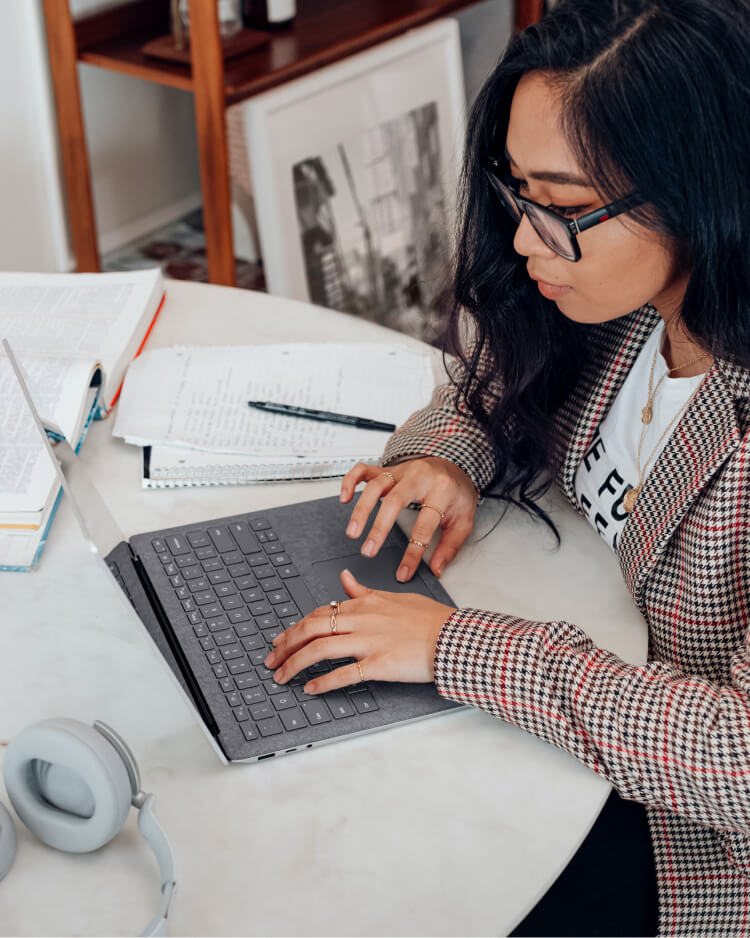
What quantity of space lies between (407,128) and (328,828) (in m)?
1.92

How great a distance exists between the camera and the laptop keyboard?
81 cm

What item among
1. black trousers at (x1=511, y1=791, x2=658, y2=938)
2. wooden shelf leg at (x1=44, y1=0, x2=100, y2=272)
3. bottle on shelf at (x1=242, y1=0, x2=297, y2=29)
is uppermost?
bottle on shelf at (x1=242, y1=0, x2=297, y2=29)

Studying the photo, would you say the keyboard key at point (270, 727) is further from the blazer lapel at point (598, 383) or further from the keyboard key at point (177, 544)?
the blazer lapel at point (598, 383)

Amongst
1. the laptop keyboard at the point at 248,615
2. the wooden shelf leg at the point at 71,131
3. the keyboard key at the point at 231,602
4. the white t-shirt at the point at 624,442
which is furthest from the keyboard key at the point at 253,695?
the wooden shelf leg at the point at 71,131

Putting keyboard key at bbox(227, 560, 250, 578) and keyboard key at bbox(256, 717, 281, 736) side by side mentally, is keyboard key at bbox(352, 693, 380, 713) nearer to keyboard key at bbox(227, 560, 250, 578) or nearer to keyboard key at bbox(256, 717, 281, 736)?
keyboard key at bbox(256, 717, 281, 736)

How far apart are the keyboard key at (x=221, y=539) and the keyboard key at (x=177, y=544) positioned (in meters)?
0.03

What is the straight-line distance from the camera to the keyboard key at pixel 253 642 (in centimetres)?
87

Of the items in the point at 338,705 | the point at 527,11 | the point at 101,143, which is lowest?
the point at 101,143

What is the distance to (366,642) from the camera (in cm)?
83

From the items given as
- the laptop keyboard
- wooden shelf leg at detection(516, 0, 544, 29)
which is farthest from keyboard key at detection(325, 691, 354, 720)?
wooden shelf leg at detection(516, 0, 544, 29)

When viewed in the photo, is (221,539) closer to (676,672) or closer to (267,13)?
(676,672)

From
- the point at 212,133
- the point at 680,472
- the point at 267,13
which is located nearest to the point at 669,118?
the point at 680,472

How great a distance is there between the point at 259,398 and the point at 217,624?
1.26 feet

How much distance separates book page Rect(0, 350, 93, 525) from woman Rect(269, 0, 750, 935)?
1.01 ft
